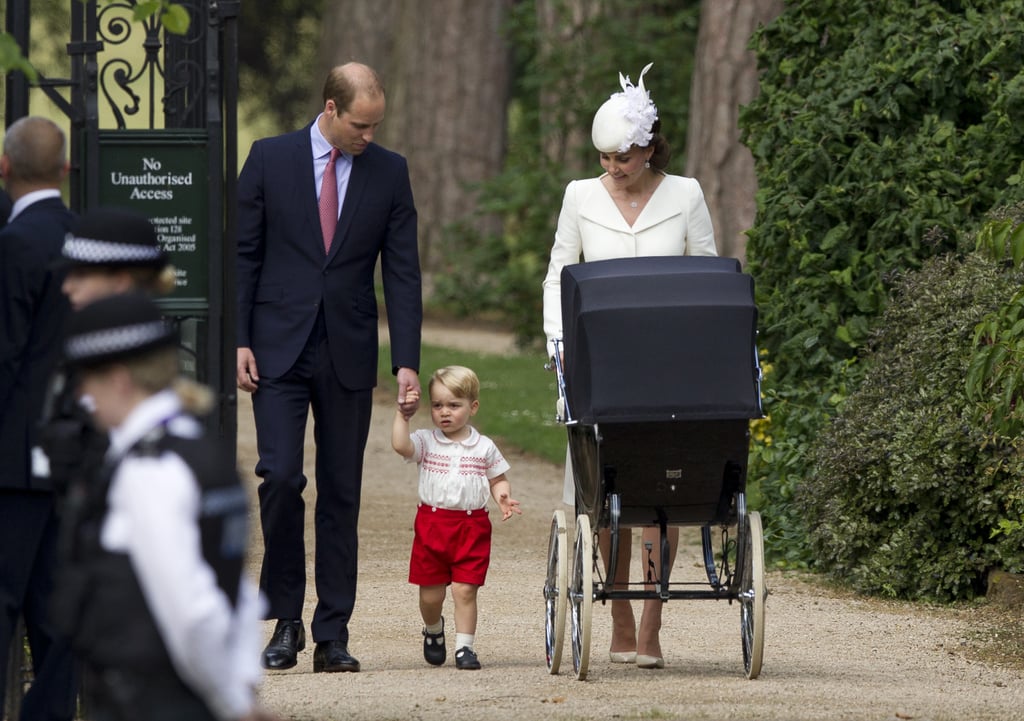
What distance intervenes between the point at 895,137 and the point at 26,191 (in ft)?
20.9

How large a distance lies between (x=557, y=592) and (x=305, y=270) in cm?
145

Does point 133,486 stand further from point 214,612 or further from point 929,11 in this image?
point 929,11

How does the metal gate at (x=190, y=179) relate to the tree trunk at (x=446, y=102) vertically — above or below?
below

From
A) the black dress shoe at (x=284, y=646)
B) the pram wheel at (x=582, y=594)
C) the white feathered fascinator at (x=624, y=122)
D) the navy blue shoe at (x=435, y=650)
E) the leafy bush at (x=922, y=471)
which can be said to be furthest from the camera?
the leafy bush at (x=922, y=471)

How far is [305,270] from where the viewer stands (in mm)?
6859

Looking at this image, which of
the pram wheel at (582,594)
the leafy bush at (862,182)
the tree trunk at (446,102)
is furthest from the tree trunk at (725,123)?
the tree trunk at (446,102)

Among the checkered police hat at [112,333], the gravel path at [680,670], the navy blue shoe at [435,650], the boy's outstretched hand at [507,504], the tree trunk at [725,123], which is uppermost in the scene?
the tree trunk at [725,123]

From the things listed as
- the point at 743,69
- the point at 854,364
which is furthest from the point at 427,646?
the point at 743,69

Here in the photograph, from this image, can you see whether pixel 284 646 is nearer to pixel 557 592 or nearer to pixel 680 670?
pixel 557 592

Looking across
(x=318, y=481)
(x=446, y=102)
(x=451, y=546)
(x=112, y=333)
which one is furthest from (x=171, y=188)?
(x=446, y=102)

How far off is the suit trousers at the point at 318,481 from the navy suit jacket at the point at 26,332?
166 centimetres

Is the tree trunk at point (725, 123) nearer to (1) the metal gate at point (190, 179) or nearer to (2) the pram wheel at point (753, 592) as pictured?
(1) the metal gate at point (190, 179)

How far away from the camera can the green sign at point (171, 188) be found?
7.11 metres

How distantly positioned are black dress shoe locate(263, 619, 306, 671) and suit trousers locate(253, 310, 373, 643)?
0.17ft
